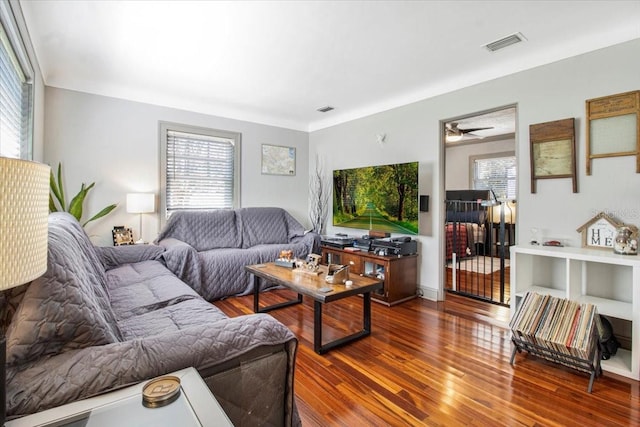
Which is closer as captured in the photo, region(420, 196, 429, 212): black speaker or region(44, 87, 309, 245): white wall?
region(44, 87, 309, 245): white wall

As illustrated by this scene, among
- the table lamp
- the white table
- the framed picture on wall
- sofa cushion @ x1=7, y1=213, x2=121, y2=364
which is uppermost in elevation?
the framed picture on wall

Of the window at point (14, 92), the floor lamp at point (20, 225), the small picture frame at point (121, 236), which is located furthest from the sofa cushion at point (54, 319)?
the small picture frame at point (121, 236)

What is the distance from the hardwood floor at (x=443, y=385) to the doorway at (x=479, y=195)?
1673 mm

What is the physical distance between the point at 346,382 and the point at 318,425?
0.41 metres

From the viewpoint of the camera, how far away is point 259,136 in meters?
4.83

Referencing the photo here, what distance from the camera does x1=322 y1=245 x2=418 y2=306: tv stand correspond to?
11.1 ft

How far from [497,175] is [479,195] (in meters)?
1.07

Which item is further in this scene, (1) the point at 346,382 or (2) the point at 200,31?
(2) the point at 200,31

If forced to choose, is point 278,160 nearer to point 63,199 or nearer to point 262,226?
point 262,226

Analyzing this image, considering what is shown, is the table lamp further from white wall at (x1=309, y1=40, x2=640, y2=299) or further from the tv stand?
white wall at (x1=309, y1=40, x2=640, y2=299)

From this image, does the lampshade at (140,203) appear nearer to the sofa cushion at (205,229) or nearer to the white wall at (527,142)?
the sofa cushion at (205,229)

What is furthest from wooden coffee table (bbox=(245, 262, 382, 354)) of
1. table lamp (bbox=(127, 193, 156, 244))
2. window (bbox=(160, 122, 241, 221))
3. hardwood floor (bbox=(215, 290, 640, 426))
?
window (bbox=(160, 122, 241, 221))

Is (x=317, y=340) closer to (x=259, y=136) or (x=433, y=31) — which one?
(x=433, y=31)

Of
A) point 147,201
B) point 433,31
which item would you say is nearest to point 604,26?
point 433,31
